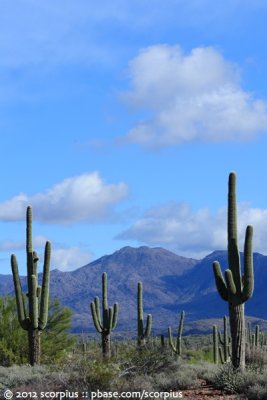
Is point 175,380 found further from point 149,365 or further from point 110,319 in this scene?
point 110,319

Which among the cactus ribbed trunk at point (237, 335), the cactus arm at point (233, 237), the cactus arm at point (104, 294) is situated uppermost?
the cactus arm at point (233, 237)

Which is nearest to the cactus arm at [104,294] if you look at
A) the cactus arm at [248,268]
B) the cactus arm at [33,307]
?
the cactus arm at [33,307]

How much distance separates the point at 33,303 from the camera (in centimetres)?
2353

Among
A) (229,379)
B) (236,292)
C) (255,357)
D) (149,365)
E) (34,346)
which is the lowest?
(229,379)

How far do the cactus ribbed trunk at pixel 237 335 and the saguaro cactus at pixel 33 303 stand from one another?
721cm

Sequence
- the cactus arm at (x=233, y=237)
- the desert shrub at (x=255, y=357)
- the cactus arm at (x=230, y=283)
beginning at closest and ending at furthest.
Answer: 1. the cactus arm at (x=230, y=283)
2. the cactus arm at (x=233, y=237)
3. the desert shrub at (x=255, y=357)

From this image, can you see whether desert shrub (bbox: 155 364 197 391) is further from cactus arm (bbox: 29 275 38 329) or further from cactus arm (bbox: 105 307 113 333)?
cactus arm (bbox: 105 307 113 333)

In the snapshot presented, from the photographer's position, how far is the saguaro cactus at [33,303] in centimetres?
2358

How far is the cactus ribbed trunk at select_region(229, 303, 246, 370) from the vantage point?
1902 cm

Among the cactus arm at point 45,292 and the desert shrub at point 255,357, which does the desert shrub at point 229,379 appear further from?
the cactus arm at point 45,292

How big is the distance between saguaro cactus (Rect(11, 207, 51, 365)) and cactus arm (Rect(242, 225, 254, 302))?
746cm

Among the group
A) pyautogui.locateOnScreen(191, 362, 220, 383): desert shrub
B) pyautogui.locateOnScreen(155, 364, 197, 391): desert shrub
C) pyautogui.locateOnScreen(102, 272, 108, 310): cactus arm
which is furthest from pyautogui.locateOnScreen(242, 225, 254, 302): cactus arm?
pyautogui.locateOnScreen(102, 272, 108, 310): cactus arm

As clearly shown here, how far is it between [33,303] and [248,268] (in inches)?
314

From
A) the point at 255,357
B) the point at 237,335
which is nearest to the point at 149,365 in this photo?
the point at 237,335
